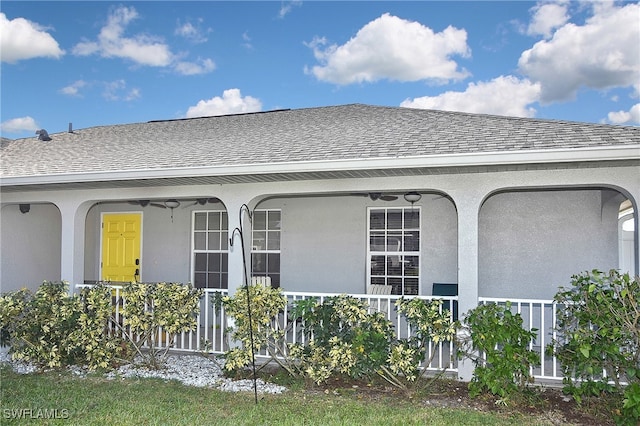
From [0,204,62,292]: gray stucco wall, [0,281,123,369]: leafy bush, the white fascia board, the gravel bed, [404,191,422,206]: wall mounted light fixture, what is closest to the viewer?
the white fascia board

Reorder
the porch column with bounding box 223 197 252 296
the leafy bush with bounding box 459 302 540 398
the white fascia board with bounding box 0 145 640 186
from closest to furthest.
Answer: the leafy bush with bounding box 459 302 540 398 → the white fascia board with bounding box 0 145 640 186 → the porch column with bounding box 223 197 252 296

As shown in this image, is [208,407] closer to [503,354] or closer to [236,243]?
[236,243]

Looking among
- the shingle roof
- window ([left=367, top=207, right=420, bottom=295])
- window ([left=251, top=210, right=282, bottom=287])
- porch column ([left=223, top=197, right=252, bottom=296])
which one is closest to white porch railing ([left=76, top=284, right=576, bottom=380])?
porch column ([left=223, top=197, right=252, bottom=296])

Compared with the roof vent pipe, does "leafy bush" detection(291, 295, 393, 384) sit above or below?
below

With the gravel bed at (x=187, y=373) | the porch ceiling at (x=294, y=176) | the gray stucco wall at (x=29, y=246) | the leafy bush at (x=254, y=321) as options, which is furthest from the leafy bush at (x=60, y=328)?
the gray stucco wall at (x=29, y=246)

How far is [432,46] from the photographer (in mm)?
14430

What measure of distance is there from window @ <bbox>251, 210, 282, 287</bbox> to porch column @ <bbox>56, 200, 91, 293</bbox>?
119 inches

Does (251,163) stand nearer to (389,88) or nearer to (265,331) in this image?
(265,331)

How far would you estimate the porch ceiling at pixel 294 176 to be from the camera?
5.85 meters

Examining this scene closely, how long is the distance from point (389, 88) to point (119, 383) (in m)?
13.5

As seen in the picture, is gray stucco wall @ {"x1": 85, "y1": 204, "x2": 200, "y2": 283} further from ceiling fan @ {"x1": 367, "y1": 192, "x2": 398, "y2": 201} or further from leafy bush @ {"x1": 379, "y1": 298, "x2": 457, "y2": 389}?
leafy bush @ {"x1": 379, "y1": 298, "x2": 457, "y2": 389}

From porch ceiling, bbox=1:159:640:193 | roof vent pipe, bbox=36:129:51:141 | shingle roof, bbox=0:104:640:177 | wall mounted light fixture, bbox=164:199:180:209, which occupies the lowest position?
wall mounted light fixture, bbox=164:199:180:209

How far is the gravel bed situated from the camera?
6098mm

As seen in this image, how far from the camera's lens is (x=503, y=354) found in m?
5.29
